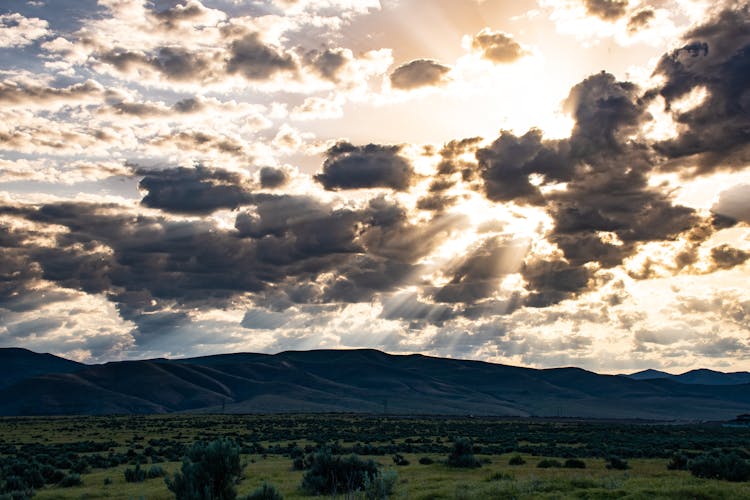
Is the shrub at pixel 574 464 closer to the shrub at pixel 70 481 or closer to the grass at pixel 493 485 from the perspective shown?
the grass at pixel 493 485

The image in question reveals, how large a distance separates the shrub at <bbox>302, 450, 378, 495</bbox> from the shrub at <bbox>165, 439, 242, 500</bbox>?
6561 millimetres

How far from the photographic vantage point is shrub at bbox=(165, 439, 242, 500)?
25453 mm

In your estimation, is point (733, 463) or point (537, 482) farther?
point (733, 463)

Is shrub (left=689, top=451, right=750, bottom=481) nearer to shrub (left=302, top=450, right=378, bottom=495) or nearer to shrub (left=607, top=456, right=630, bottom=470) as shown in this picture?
shrub (left=607, top=456, right=630, bottom=470)

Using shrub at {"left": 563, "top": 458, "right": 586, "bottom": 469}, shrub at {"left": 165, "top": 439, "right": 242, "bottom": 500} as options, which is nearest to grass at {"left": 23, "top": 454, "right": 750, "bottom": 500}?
shrub at {"left": 563, "top": 458, "right": 586, "bottom": 469}

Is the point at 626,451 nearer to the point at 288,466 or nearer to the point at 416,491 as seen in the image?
the point at 288,466

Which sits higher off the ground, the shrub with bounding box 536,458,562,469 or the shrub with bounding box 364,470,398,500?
the shrub with bounding box 364,470,398,500

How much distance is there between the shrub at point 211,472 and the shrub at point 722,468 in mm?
25115

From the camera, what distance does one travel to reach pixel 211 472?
2644 centimetres

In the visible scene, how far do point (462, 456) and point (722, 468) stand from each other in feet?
49.4

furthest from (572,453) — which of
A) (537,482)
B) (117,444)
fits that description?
(117,444)

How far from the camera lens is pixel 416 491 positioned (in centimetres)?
3195

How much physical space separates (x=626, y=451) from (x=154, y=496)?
42452 millimetres

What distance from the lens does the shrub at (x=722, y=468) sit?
116ft
